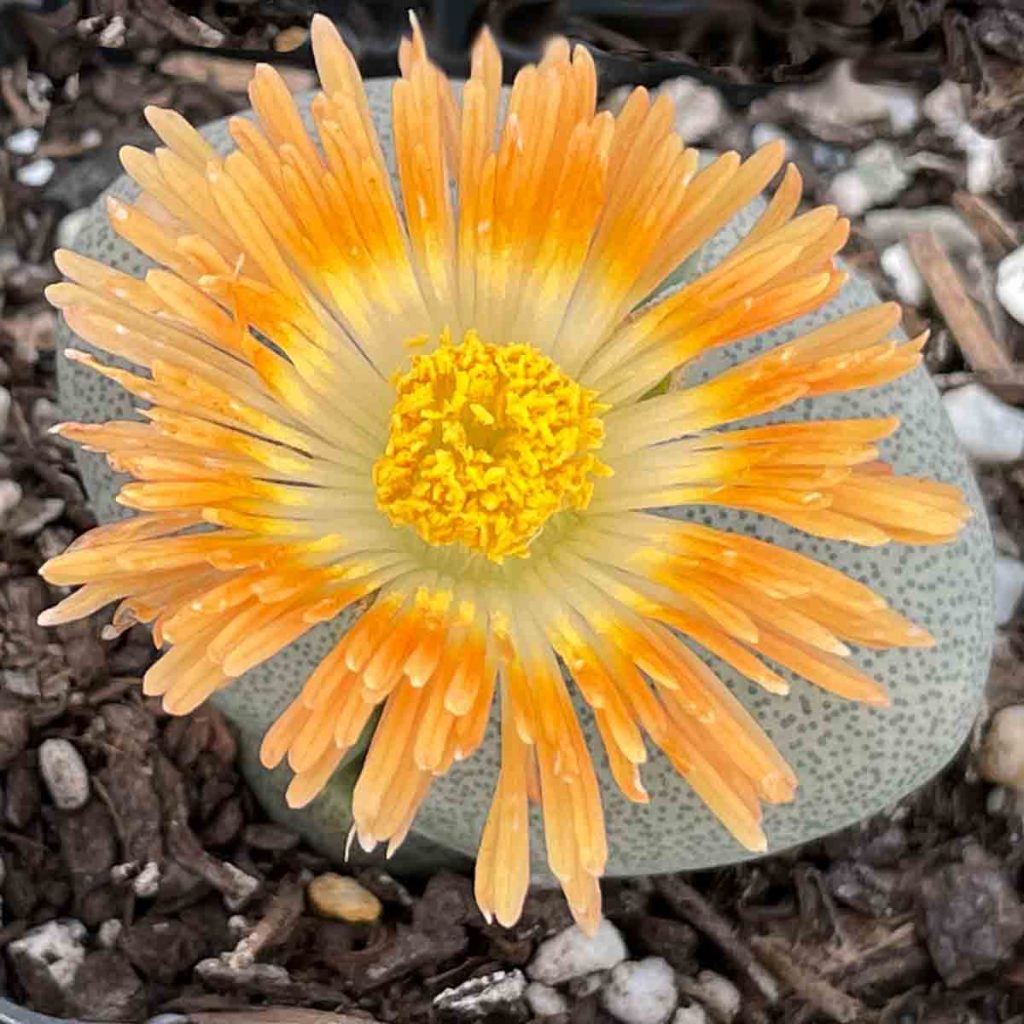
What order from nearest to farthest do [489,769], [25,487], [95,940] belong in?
[489,769] → [95,940] → [25,487]

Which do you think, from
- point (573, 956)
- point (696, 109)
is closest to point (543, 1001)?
point (573, 956)

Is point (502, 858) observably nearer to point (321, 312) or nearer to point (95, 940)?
point (321, 312)

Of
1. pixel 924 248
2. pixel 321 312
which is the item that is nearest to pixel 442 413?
pixel 321 312

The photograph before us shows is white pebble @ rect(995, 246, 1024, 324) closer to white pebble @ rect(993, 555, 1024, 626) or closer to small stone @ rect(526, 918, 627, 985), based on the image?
white pebble @ rect(993, 555, 1024, 626)

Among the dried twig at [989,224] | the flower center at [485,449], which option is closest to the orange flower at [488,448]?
the flower center at [485,449]

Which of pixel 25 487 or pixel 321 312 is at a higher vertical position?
pixel 321 312

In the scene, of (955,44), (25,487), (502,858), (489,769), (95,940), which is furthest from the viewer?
(955,44)

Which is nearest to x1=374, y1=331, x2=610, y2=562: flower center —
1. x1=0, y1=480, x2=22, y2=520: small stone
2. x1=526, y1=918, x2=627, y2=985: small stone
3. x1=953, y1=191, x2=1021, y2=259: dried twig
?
x1=526, y1=918, x2=627, y2=985: small stone
